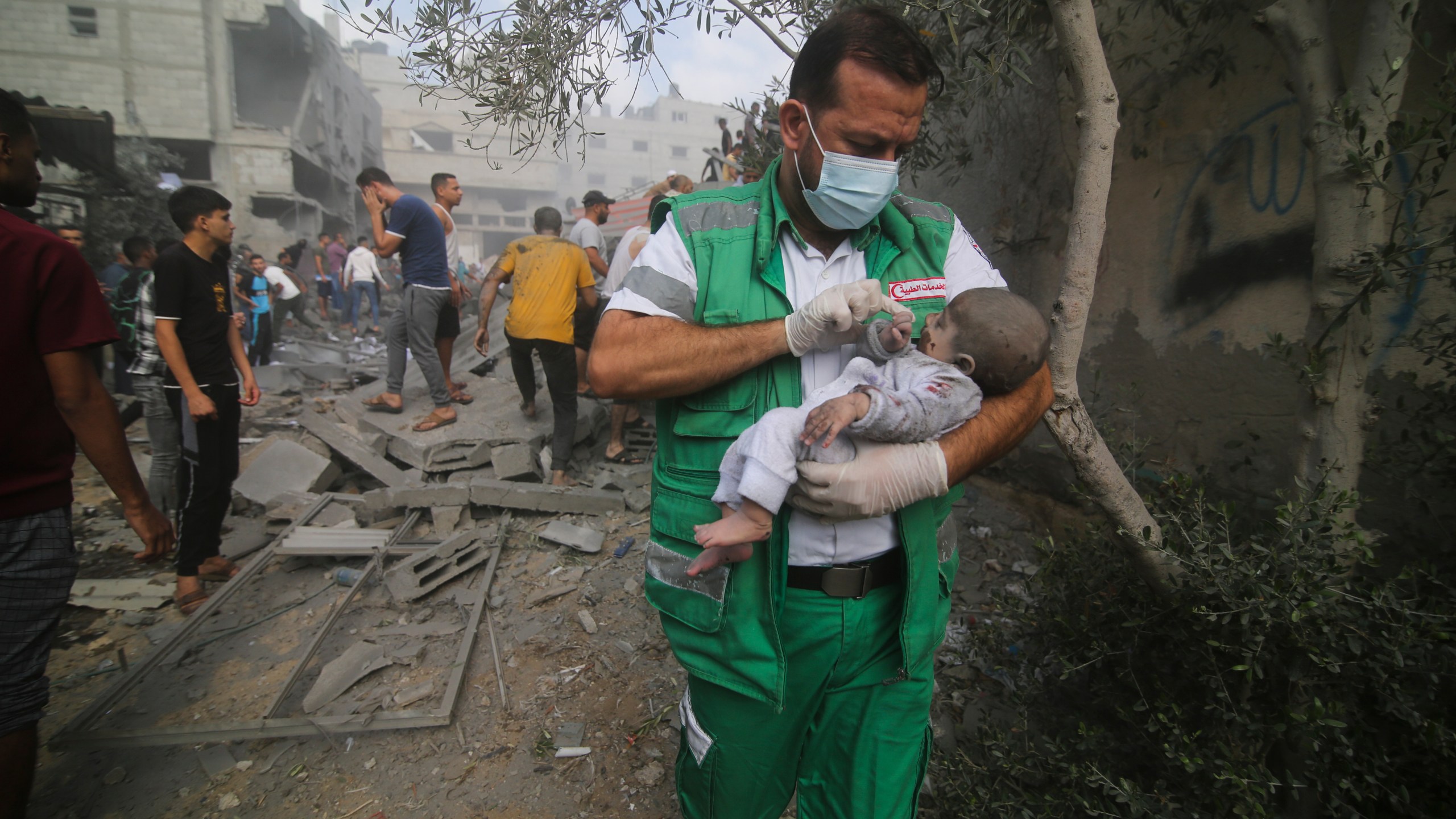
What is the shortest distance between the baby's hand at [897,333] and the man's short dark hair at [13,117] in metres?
2.55

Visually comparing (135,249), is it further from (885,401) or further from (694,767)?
(885,401)

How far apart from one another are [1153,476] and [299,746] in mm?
4183

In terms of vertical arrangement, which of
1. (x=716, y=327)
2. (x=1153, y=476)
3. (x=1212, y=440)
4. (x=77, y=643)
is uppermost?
(x=716, y=327)

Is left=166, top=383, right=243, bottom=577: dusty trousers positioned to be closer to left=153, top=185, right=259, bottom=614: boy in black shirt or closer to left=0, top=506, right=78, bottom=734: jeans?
left=153, top=185, right=259, bottom=614: boy in black shirt

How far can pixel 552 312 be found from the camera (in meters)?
5.27

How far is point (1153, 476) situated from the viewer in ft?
10.6

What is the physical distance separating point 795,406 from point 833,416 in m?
0.23

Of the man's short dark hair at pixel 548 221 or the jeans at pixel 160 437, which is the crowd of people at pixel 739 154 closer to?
the man's short dark hair at pixel 548 221

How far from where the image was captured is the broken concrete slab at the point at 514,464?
5273 millimetres

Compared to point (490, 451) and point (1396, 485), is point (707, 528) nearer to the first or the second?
point (1396, 485)

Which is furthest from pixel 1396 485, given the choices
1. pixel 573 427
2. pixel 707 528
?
pixel 573 427

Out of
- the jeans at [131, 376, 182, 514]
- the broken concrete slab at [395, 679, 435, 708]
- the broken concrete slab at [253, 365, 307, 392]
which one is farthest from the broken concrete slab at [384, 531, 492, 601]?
the broken concrete slab at [253, 365, 307, 392]

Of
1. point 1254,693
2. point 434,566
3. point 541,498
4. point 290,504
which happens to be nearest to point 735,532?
point 1254,693

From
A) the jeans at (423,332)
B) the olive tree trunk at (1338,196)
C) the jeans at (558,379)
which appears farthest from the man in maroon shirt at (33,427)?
the olive tree trunk at (1338,196)
